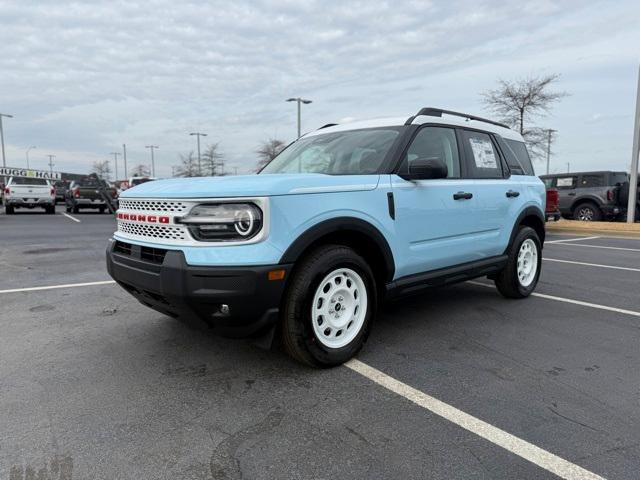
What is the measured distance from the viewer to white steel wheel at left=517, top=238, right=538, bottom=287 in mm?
5172

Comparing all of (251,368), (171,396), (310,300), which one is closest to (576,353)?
(310,300)

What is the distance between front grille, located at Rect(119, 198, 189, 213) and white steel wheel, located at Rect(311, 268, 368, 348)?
101 cm

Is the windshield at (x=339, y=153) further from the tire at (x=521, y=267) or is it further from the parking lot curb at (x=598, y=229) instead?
the parking lot curb at (x=598, y=229)

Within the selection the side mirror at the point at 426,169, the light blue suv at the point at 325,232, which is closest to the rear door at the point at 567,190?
the light blue suv at the point at 325,232

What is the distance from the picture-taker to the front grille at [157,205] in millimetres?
2850

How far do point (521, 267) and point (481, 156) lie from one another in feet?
4.77

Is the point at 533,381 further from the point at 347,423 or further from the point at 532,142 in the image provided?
the point at 532,142

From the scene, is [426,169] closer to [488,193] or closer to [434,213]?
[434,213]

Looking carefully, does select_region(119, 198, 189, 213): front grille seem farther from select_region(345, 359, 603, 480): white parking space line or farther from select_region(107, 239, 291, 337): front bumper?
select_region(345, 359, 603, 480): white parking space line

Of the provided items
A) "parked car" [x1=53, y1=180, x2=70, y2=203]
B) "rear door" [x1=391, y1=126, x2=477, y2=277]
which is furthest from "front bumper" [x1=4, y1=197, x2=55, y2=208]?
"rear door" [x1=391, y1=126, x2=477, y2=277]

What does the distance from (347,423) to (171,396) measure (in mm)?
1090

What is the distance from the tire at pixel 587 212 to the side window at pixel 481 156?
12.7 meters

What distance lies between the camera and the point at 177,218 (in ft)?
9.32

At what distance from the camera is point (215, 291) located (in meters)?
2.64
